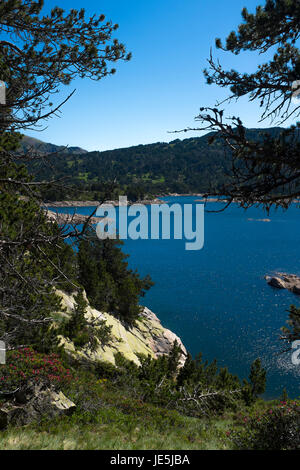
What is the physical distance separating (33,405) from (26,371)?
3.23 ft

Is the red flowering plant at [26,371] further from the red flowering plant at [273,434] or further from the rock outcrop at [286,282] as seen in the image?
the rock outcrop at [286,282]

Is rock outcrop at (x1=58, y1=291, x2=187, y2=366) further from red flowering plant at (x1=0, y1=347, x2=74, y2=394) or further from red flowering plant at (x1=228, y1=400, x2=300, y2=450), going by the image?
red flowering plant at (x1=228, y1=400, x2=300, y2=450)

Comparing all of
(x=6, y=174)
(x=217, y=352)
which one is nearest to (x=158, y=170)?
(x=217, y=352)

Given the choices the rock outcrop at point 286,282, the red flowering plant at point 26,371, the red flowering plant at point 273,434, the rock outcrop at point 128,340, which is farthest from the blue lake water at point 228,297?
the red flowering plant at point 26,371

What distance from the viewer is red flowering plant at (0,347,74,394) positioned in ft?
26.0

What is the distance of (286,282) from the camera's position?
4075 centimetres

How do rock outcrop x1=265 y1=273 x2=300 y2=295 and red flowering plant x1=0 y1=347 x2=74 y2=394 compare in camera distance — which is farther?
rock outcrop x1=265 y1=273 x2=300 y2=295

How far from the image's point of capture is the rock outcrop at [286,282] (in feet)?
129

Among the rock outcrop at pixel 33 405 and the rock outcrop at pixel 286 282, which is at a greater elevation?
the rock outcrop at pixel 33 405

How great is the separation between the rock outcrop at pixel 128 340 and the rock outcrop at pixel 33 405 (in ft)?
14.7

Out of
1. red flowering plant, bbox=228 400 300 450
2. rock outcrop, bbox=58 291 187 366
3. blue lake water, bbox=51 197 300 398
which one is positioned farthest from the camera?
blue lake water, bbox=51 197 300 398

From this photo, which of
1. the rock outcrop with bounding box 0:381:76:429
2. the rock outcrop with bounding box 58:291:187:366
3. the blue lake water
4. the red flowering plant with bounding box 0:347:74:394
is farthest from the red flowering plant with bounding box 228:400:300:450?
the rock outcrop with bounding box 58:291:187:366

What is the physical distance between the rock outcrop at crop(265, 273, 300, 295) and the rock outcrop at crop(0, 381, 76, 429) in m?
36.6

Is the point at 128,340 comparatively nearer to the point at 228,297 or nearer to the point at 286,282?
the point at 228,297
